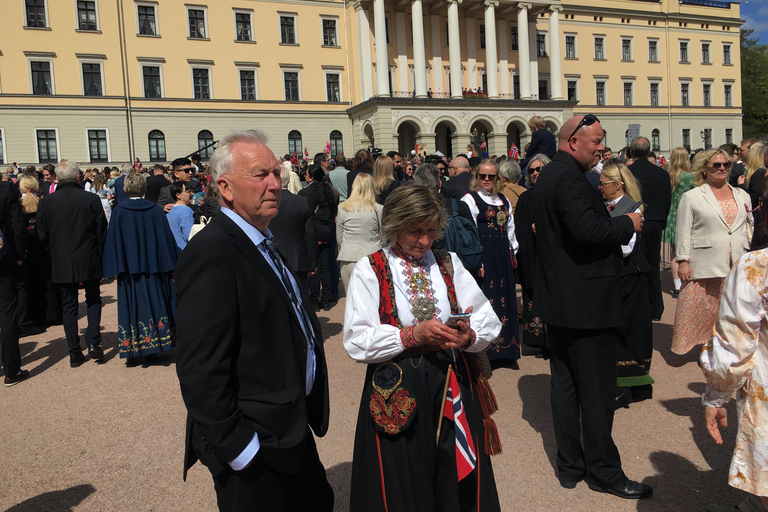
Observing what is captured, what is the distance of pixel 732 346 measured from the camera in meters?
2.44

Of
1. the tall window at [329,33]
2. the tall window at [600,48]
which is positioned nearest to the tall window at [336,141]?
the tall window at [329,33]

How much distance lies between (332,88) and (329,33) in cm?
389

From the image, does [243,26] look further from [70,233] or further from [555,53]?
[70,233]

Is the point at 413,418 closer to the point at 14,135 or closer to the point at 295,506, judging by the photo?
the point at 295,506

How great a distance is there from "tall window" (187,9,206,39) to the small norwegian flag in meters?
40.9

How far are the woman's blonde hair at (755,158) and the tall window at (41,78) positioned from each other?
126 feet

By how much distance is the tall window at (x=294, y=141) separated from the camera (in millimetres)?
41375

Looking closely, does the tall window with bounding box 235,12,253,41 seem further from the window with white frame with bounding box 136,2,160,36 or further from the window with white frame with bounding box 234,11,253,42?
the window with white frame with bounding box 136,2,160,36

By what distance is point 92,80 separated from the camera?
3644 centimetres

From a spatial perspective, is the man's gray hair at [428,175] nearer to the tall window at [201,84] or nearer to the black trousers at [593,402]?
the black trousers at [593,402]

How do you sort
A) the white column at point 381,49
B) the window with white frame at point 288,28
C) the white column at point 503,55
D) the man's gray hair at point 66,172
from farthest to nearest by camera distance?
the white column at point 503,55 < the window with white frame at point 288,28 < the white column at point 381,49 < the man's gray hair at point 66,172

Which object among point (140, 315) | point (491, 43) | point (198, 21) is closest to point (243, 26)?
point (198, 21)

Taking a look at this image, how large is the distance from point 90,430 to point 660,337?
242 inches

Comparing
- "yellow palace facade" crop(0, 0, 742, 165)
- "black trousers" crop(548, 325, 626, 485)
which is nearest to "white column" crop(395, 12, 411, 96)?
"yellow palace facade" crop(0, 0, 742, 165)
